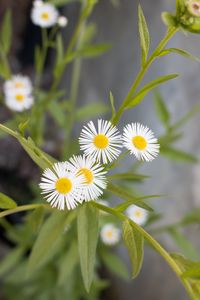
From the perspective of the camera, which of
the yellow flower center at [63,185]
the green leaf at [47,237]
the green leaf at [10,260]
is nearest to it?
the yellow flower center at [63,185]

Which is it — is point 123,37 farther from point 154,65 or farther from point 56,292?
point 56,292

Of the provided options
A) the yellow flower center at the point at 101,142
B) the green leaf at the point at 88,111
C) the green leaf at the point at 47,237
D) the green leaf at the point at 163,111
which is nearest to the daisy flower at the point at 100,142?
the yellow flower center at the point at 101,142

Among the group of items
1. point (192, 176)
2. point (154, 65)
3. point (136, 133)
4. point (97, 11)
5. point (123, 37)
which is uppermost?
point (97, 11)

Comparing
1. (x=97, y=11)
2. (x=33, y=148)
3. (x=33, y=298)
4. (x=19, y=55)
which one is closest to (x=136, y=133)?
(x=33, y=148)

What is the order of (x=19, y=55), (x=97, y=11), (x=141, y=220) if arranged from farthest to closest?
(x=19, y=55) → (x=97, y=11) → (x=141, y=220)

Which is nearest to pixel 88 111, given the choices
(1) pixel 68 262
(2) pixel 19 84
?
(2) pixel 19 84

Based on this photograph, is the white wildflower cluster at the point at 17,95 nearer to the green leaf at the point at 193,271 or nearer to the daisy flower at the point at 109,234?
the daisy flower at the point at 109,234
